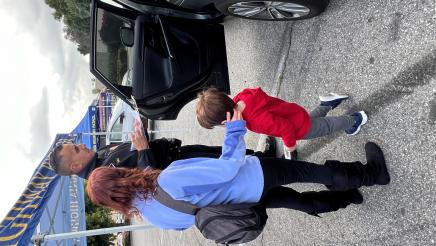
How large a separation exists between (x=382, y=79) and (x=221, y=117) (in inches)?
50.8

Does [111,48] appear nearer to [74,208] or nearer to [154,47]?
[154,47]

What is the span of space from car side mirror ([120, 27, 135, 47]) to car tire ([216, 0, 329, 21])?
1026 mm

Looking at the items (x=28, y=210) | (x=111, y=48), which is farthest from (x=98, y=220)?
(x=28, y=210)

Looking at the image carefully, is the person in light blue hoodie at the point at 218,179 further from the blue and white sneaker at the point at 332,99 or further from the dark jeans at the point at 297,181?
the blue and white sneaker at the point at 332,99

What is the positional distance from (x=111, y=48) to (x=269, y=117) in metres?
2.20

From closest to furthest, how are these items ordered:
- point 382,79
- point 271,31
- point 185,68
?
point 382,79
point 185,68
point 271,31

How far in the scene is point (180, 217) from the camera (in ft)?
8.08

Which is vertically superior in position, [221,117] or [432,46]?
[432,46]

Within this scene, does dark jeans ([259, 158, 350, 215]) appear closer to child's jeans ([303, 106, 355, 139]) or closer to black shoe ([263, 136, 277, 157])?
child's jeans ([303, 106, 355, 139])

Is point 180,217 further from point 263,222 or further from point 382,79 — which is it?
point 382,79

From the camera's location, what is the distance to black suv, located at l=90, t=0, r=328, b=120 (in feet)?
13.0

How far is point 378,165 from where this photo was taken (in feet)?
9.37

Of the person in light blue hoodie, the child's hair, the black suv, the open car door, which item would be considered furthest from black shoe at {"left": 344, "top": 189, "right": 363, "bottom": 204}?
the open car door

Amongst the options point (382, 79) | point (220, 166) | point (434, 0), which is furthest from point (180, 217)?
point (434, 0)
